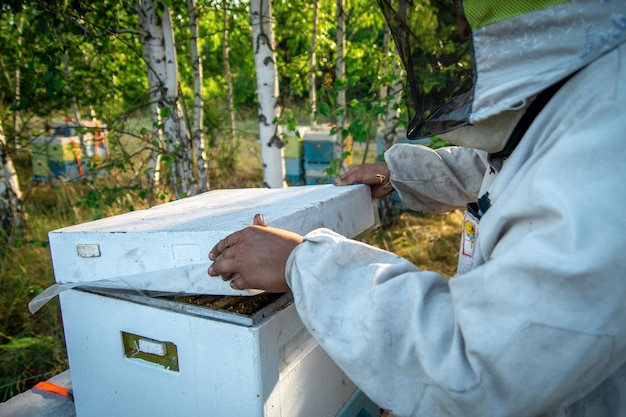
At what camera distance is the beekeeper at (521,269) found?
0.63 metres

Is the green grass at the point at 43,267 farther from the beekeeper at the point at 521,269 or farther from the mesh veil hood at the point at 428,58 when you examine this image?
the mesh veil hood at the point at 428,58

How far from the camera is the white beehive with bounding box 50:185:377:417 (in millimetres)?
1019

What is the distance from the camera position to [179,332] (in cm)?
107

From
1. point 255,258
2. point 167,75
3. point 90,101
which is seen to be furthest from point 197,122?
point 255,258

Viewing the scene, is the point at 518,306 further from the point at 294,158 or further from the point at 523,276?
the point at 294,158

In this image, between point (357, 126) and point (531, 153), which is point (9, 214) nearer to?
point (357, 126)

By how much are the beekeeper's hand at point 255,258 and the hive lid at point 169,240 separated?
5 centimetres

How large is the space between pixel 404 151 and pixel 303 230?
0.59 metres

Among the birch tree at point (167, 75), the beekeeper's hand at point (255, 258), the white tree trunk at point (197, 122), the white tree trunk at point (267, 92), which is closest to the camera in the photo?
the beekeeper's hand at point (255, 258)

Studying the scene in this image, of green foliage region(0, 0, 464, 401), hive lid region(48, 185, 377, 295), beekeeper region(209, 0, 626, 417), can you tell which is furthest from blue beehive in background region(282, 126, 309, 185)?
beekeeper region(209, 0, 626, 417)

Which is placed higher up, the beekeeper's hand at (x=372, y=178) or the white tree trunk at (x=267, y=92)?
the white tree trunk at (x=267, y=92)

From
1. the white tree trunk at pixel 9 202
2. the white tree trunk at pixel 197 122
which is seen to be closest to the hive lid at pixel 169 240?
the white tree trunk at pixel 197 122

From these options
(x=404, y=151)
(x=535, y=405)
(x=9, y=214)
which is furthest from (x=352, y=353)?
(x=9, y=214)

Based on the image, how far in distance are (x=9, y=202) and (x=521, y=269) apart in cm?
469
